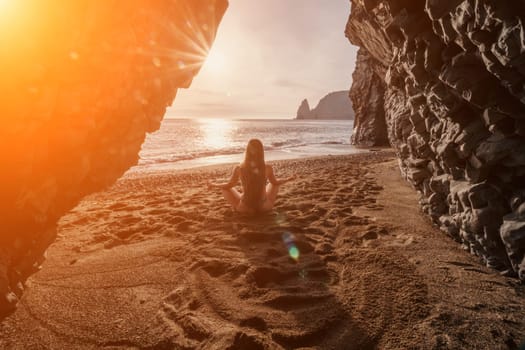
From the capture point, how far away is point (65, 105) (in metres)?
3.92


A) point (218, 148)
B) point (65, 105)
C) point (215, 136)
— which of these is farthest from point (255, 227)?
point (215, 136)

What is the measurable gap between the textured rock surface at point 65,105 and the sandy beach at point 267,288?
0.64 metres

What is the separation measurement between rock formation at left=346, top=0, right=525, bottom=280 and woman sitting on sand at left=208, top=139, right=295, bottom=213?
114 inches

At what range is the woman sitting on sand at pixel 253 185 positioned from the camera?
17.6 ft

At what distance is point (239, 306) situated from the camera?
112 inches

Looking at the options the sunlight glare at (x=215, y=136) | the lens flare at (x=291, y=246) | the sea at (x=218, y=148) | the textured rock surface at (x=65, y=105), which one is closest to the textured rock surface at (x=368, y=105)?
the sea at (x=218, y=148)

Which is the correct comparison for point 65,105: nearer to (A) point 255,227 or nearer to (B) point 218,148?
(A) point 255,227

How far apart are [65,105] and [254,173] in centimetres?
314

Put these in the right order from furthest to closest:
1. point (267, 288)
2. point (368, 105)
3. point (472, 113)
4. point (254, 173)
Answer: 1. point (368, 105)
2. point (254, 173)
3. point (472, 113)
4. point (267, 288)

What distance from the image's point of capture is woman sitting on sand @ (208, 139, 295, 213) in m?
5.37

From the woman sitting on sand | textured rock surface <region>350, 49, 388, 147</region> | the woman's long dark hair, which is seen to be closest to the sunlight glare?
textured rock surface <region>350, 49, 388, 147</region>

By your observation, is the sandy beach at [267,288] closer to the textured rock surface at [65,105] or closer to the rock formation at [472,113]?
the rock formation at [472,113]

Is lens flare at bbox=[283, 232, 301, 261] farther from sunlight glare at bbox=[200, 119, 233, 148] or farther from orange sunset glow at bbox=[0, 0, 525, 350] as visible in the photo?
sunlight glare at bbox=[200, 119, 233, 148]

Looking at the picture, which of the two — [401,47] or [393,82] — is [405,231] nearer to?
[401,47]
